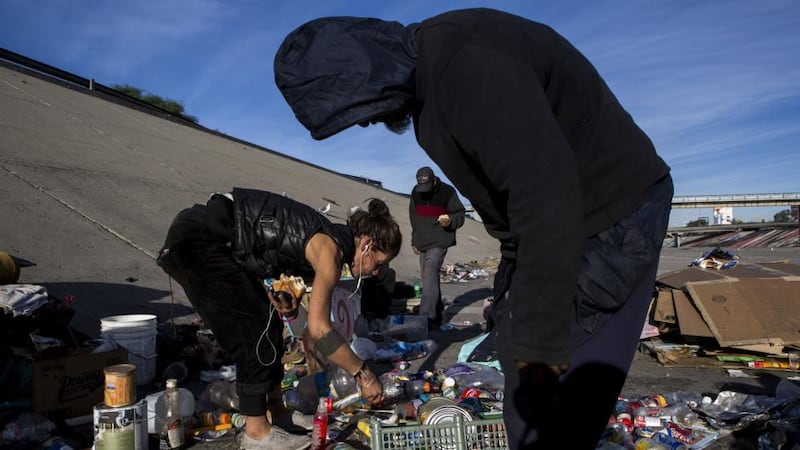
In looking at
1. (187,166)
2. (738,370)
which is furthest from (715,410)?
(187,166)

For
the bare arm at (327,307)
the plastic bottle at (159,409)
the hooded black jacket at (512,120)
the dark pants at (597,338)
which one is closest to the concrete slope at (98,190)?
the plastic bottle at (159,409)

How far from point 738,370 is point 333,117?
17.2ft

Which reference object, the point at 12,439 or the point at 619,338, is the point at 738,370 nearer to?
the point at 619,338

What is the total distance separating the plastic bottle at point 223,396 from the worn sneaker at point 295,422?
A: 1.20 ft

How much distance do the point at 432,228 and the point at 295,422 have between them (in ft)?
12.9

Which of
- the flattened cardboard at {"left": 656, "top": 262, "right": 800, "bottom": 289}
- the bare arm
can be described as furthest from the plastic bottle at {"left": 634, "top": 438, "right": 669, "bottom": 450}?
the flattened cardboard at {"left": 656, "top": 262, "right": 800, "bottom": 289}

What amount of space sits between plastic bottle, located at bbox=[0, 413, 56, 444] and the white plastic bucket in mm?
1056

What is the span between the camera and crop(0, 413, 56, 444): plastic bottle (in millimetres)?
3420

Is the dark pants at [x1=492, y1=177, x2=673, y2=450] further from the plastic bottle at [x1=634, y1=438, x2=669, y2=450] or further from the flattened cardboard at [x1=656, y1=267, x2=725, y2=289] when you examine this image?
the flattened cardboard at [x1=656, y1=267, x2=725, y2=289]

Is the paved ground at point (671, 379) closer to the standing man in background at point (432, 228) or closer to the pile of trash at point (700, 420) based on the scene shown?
the pile of trash at point (700, 420)

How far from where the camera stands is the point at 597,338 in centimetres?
149

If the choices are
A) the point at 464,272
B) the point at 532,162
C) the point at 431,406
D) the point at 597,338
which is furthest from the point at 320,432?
the point at 464,272

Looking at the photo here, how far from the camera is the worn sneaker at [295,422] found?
160 inches

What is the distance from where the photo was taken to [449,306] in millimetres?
9672
